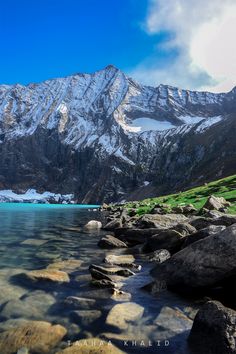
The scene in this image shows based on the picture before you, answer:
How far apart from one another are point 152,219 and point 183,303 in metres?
19.6

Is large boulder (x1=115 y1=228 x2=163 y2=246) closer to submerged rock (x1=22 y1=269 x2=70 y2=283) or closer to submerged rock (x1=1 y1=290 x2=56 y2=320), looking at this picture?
submerged rock (x1=22 y1=269 x2=70 y2=283)

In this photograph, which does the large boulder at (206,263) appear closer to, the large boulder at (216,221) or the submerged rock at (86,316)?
the submerged rock at (86,316)

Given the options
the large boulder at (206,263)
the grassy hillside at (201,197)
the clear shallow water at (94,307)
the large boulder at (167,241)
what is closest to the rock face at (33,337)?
the clear shallow water at (94,307)

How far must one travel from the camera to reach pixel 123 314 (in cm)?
1274

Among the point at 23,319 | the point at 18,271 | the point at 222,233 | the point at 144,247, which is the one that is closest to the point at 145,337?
the point at 23,319

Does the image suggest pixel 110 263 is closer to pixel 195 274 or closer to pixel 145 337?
pixel 195 274

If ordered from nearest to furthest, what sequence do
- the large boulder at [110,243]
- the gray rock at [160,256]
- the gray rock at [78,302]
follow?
the gray rock at [78,302]
the gray rock at [160,256]
the large boulder at [110,243]

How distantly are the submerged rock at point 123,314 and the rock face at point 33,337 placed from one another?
1667 millimetres

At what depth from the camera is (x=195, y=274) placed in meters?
14.8

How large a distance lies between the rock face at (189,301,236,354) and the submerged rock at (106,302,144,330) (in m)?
2.33

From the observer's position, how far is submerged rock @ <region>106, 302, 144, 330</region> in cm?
1207

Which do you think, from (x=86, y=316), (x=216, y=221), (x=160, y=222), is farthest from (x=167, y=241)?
(x=86, y=316)

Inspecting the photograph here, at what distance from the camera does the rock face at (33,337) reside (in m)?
10.2

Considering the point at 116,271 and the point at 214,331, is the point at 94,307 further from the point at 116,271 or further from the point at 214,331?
the point at 116,271
